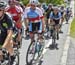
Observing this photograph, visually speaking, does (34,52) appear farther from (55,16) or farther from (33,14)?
(55,16)

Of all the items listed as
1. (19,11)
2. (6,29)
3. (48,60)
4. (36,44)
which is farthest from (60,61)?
(6,29)

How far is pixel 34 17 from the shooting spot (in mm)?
12703

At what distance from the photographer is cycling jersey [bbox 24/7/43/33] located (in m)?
12.4

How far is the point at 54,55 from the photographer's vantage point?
14438 millimetres

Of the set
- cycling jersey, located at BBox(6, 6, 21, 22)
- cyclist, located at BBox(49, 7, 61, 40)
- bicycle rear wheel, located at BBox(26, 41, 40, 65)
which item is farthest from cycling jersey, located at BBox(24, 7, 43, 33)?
cyclist, located at BBox(49, 7, 61, 40)

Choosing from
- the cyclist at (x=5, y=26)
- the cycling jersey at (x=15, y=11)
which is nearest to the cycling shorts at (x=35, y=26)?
the cycling jersey at (x=15, y=11)

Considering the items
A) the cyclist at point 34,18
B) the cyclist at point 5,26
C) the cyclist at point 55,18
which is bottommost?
the cyclist at point 55,18

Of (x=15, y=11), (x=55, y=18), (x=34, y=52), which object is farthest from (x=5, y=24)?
(x=55, y=18)

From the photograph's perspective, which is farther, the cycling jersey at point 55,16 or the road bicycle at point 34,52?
the cycling jersey at point 55,16

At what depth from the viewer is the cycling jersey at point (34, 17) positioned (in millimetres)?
12352

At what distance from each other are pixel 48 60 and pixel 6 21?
5150mm

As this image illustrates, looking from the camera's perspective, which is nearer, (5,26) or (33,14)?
(5,26)

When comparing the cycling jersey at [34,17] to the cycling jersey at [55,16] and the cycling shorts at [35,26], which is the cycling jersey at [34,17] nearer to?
the cycling shorts at [35,26]

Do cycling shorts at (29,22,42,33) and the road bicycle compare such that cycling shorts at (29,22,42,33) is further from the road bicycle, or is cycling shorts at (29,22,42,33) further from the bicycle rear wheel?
the bicycle rear wheel
